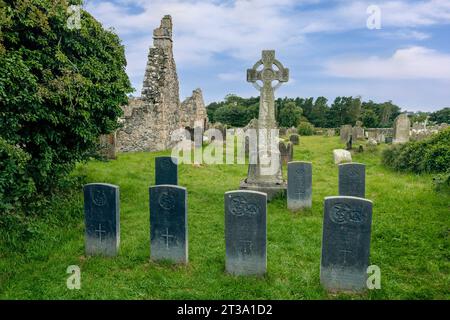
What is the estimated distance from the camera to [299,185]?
8.44m

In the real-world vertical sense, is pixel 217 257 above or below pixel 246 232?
below

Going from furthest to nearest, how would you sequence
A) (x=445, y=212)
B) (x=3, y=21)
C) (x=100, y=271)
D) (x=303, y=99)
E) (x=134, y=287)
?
(x=303, y=99), (x=445, y=212), (x=3, y=21), (x=100, y=271), (x=134, y=287)

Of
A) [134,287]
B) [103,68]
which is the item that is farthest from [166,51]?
[134,287]

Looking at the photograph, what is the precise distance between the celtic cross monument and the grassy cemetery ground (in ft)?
2.99

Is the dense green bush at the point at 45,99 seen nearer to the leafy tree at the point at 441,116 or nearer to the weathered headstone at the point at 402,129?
the weathered headstone at the point at 402,129

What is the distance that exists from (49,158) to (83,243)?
6.47 feet

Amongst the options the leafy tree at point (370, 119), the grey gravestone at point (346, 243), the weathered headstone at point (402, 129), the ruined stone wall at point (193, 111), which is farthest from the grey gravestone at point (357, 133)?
the leafy tree at point (370, 119)

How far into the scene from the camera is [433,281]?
495 cm

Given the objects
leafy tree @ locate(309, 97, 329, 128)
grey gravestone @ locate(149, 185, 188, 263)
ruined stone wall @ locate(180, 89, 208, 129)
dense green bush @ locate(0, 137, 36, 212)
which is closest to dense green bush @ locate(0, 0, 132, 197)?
dense green bush @ locate(0, 137, 36, 212)

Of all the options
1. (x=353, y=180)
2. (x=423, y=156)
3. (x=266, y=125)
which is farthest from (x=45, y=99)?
(x=423, y=156)

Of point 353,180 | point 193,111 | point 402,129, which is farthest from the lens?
point 193,111

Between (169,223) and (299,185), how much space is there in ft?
12.9

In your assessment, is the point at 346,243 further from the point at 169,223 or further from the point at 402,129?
the point at 402,129

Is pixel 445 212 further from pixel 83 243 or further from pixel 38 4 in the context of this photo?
pixel 38 4
